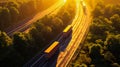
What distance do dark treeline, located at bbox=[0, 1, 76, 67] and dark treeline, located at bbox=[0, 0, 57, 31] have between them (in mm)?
20148

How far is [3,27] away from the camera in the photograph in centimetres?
10594

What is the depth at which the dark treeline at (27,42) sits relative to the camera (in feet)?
235

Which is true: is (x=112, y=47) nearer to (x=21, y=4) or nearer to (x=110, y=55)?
(x=110, y=55)

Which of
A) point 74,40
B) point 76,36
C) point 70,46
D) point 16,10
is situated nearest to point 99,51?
point 70,46

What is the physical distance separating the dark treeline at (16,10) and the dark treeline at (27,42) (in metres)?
20.1

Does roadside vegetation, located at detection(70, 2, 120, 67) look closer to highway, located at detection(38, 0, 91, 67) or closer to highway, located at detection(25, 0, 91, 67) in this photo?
highway, located at detection(38, 0, 91, 67)

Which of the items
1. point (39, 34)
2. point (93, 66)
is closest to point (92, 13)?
point (39, 34)

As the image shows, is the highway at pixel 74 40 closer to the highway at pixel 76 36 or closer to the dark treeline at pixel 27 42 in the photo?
the highway at pixel 76 36

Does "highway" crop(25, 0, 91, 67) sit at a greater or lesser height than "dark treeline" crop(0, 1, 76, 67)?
lesser

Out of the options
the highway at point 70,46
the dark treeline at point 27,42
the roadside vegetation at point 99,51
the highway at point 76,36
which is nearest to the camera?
the dark treeline at point 27,42

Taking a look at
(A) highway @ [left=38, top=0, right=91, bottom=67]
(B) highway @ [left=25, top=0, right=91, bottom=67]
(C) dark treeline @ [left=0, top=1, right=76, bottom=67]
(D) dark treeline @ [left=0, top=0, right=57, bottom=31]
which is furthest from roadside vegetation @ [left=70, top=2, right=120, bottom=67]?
(D) dark treeline @ [left=0, top=0, right=57, bottom=31]

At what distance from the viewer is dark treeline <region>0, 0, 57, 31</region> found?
106 meters

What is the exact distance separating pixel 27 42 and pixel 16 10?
130 feet

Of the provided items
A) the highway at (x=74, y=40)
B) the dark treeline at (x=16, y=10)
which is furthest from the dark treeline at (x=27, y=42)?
the dark treeline at (x=16, y=10)
